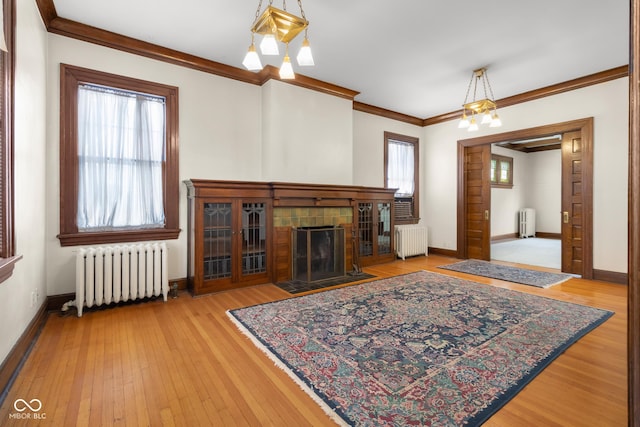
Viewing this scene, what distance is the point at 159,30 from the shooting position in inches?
135

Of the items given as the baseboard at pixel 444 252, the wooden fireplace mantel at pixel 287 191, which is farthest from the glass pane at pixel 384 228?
the baseboard at pixel 444 252

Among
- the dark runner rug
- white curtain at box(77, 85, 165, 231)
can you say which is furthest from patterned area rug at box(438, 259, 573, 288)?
white curtain at box(77, 85, 165, 231)

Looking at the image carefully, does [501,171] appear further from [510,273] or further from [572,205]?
[510,273]

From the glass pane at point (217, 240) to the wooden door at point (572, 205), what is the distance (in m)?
5.33

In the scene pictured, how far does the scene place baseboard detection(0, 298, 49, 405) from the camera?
185 cm

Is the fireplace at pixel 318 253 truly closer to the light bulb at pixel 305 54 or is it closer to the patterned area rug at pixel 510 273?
the patterned area rug at pixel 510 273

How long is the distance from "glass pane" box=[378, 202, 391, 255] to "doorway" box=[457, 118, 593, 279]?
1803 millimetres

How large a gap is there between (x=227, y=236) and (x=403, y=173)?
13.8 feet

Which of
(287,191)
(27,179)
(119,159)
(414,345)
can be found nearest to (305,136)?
(287,191)

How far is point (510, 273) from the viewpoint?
495 centimetres

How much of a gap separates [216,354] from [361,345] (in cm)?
113

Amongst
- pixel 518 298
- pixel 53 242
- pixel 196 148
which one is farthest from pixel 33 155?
pixel 518 298

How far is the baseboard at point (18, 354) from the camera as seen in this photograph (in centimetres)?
185

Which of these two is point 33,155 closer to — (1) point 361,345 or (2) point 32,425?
(2) point 32,425
